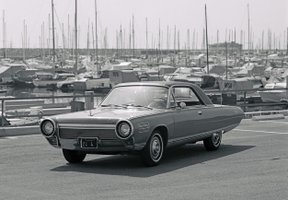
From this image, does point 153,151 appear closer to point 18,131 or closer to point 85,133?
point 85,133

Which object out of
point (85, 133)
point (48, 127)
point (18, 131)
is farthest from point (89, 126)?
point (18, 131)

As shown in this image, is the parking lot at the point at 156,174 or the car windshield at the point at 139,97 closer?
the parking lot at the point at 156,174

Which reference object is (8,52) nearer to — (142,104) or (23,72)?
(23,72)

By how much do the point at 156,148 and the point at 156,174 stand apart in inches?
39.1

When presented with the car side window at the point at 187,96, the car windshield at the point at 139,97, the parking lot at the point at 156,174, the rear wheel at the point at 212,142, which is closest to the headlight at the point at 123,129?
the parking lot at the point at 156,174

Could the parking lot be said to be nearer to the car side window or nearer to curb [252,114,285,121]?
the car side window

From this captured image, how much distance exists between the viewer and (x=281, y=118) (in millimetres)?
21297

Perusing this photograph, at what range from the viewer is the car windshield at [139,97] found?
11.1m

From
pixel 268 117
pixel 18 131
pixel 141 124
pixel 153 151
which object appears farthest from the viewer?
pixel 268 117

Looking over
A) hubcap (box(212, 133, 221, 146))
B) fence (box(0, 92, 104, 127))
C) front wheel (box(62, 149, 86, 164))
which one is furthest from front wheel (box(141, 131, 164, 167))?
fence (box(0, 92, 104, 127))

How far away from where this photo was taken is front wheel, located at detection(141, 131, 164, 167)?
1016 centimetres

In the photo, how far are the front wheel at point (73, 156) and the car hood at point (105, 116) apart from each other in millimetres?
702

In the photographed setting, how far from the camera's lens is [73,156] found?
35.7 feet

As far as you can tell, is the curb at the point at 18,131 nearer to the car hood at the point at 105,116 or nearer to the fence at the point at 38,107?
the fence at the point at 38,107
